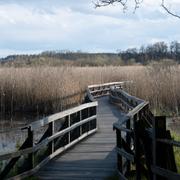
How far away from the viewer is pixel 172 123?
15.7 m

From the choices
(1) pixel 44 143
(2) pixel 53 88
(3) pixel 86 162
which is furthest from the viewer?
(2) pixel 53 88

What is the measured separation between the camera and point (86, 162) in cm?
827

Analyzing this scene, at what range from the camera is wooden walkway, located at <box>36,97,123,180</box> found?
23.8 ft

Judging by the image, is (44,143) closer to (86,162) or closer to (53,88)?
(86,162)

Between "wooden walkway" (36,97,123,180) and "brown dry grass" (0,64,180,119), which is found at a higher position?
"brown dry grass" (0,64,180,119)

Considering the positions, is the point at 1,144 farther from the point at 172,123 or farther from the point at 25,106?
the point at 25,106

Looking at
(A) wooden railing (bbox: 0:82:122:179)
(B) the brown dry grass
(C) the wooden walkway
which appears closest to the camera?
(A) wooden railing (bbox: 0:82:122:179)

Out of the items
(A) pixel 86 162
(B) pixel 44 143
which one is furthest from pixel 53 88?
(B) pixel 44 143

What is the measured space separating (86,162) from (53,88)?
40.1 feet

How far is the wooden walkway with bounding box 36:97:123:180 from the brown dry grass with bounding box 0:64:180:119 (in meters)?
7.47

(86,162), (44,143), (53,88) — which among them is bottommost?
(86,162)

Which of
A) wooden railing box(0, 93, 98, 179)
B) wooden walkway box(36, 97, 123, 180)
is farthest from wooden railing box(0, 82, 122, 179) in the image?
wooden walkway box(36, 97, 123, 180)

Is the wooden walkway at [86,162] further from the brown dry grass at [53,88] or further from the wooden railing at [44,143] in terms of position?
the brown dry grass at [53,88]

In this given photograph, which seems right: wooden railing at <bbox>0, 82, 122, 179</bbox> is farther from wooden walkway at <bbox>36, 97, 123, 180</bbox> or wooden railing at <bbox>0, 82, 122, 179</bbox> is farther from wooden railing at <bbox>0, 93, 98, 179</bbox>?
wooden walkway at <bbox>36, 97, 123, 180</bbox>
